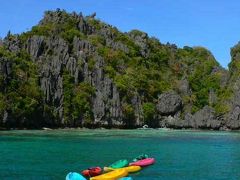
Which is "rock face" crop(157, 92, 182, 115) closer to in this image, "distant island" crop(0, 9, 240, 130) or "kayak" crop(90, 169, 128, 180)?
"distant island" crop(0, 9, 240, 130)

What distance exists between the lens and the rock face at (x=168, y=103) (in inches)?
4702

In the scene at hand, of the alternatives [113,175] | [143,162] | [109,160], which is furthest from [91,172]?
[109,160]

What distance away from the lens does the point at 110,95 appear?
112 meters

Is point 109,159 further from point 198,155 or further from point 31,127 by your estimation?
point 31,127

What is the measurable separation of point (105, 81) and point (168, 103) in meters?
18.3

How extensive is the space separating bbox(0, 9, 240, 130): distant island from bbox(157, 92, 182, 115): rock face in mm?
253

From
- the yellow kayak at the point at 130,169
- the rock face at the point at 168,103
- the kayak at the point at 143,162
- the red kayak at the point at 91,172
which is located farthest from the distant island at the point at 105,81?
the red kayak at the point at 91,172

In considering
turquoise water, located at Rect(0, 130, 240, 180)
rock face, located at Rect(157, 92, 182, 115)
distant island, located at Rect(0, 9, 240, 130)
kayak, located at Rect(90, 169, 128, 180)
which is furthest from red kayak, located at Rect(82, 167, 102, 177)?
rock face, located at Rect(157, 92, 182, 115)

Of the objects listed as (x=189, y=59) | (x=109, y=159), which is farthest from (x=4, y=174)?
(x=189, y=59)

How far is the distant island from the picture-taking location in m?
99.2

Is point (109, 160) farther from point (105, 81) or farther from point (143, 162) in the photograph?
point (105, 81)

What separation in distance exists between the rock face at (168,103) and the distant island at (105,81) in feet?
0.83

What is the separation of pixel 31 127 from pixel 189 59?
61709mm

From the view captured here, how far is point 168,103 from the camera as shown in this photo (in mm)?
120375
